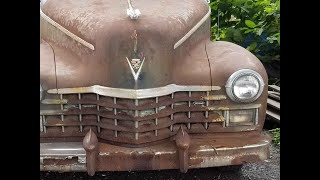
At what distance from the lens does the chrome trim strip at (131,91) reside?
9.21 feet

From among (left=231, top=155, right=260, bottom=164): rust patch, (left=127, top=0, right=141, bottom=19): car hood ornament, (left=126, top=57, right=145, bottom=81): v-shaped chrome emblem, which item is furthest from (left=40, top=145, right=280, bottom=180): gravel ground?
(left=127, top=0, right=141, bottom=19): car hood ornament

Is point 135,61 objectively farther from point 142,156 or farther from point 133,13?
point 142,156

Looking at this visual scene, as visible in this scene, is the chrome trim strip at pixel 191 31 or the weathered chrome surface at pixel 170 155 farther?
the chrome trim strip at pixel 191 31

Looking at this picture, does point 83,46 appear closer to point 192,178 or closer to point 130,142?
point 130,142

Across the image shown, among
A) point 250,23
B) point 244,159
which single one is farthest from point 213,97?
point 250,23

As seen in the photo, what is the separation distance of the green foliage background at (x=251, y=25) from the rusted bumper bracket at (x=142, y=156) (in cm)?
282

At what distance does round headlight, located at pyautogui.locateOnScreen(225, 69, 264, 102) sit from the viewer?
3.01m

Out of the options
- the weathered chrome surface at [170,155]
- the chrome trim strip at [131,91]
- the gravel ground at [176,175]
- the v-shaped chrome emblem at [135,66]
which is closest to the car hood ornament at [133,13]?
the v-shaped chrome emblem at [135,66]

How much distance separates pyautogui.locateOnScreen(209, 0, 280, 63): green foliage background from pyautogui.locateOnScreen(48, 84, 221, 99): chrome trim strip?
269 cm

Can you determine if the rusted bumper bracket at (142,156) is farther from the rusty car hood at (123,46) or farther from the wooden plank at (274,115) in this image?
the wooden plank at (274,115)

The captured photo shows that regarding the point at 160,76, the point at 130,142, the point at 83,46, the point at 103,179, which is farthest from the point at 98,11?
the point at 103,179

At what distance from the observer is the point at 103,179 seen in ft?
11.5

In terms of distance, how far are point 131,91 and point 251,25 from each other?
341cm

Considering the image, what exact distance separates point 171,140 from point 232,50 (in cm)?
86
